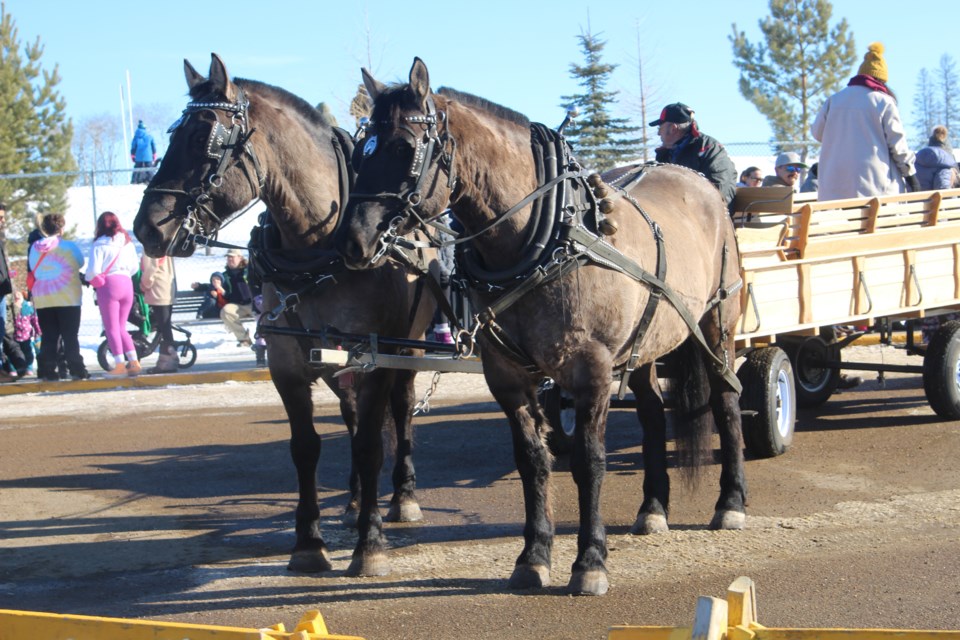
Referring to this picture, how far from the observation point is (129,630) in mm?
3762

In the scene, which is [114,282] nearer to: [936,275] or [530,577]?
[936,275]

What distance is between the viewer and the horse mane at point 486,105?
5.26 m

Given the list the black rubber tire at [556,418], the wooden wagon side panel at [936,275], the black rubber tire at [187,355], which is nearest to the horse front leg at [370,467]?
the black rubber tire at [556,418]

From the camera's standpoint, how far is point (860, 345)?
43.8 feet

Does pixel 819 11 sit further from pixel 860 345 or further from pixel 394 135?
pixel 394 135

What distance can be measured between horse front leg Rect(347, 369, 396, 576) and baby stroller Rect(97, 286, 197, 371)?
380 inches

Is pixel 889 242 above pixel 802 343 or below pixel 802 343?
above

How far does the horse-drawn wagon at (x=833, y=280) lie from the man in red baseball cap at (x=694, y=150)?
20 centimetres

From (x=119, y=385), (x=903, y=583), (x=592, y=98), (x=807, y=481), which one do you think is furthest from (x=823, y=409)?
(x=592, y=98)

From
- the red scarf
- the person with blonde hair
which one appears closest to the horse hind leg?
the red scarf

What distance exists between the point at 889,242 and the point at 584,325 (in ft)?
13.5

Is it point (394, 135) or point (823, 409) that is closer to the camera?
point (394, 135)

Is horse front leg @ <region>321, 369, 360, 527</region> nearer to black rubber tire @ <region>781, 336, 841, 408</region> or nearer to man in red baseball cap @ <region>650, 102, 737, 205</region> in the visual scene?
man in red baseball cap @ <region>650, 102, 737, 205</region>

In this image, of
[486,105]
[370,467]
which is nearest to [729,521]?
[370,467]
